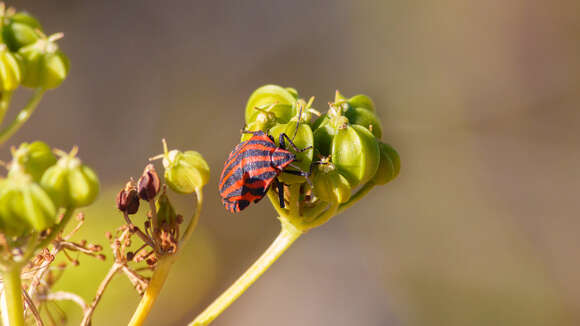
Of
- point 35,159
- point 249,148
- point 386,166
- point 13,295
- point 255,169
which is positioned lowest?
point 386,166

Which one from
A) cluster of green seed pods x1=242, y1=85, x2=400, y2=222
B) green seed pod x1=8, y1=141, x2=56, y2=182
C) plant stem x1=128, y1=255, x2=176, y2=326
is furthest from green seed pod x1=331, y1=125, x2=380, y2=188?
green seed pod x1=8, y1=141, x2=56, y2=182

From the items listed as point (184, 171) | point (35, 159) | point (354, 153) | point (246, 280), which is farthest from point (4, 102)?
point (354, 153)

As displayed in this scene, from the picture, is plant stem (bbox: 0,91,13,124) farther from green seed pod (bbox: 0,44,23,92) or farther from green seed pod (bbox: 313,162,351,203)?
green seed pod (bbox: 313,162,351,203)

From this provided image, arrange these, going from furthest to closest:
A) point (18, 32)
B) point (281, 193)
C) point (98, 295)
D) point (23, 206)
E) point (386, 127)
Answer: point (386, 127) → point (281, 193) → point (98, 295) → point (18, 32) → point (23, 206)

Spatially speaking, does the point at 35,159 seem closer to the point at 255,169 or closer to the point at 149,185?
the point at 149,185

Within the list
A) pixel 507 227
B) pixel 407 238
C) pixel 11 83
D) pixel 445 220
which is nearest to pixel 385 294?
pixel 407 238

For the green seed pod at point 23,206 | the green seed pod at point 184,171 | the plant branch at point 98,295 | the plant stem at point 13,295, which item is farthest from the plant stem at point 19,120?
the plant branch at point 98,295
